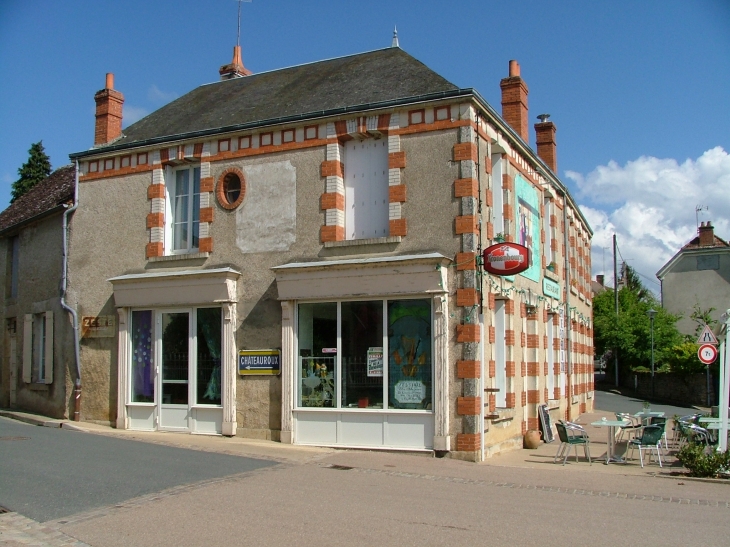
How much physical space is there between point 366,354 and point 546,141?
12.7 metres

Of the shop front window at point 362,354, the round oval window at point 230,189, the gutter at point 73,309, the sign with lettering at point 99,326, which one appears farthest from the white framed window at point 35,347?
the shop front window at point 362,354

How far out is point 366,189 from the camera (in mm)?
13523

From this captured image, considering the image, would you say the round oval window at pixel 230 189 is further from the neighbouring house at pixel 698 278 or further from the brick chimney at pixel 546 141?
the neighbouring house at pixel 698 278

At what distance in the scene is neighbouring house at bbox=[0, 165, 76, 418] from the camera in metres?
16.4

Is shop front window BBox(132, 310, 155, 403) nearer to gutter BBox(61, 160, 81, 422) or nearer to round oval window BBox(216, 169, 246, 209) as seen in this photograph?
gutter BBox(61, 160, 81, 422)

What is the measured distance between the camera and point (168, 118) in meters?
16.9

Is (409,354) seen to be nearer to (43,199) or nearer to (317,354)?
(317,354)

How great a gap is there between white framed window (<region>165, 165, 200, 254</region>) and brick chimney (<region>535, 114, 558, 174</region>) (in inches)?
464

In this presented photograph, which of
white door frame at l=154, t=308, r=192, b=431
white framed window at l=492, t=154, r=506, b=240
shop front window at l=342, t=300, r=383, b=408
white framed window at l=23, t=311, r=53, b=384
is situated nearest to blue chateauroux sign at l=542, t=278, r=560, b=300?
white framed window at l=492, t=154, r=506, b=240

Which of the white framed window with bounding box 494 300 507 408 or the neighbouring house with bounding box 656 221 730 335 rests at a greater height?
the neighbouring house with bounding box 656 221 730 335

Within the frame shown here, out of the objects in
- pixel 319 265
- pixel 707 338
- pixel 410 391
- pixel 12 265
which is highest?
pixel 12 265

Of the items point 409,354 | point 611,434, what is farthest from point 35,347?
point 611,434

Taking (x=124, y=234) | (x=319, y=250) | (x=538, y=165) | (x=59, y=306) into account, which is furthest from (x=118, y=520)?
(x=538, y=165)

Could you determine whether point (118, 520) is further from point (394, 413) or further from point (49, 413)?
point (49, 413)
